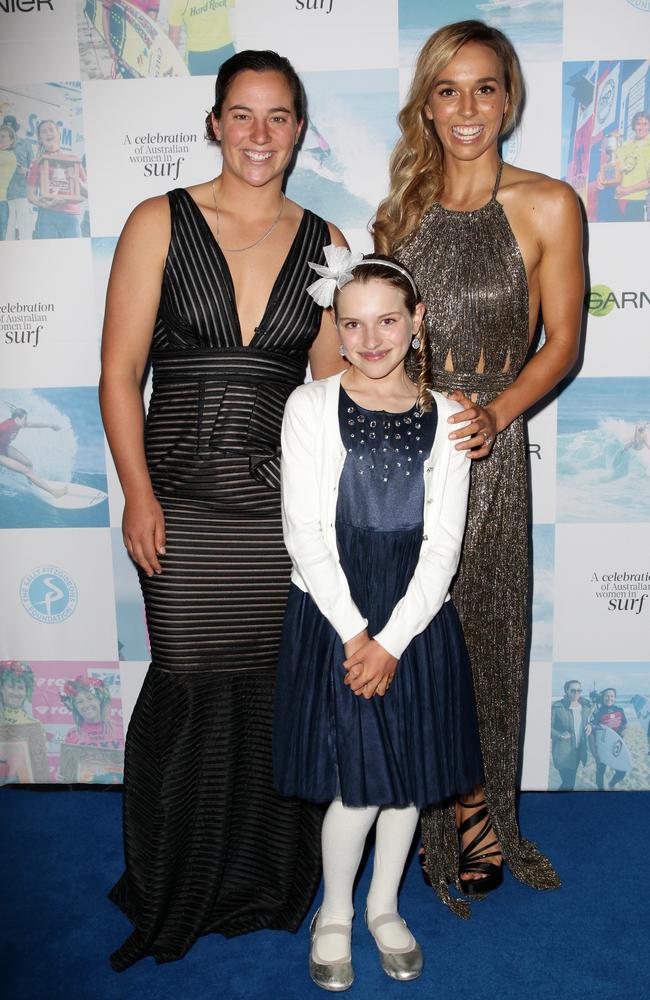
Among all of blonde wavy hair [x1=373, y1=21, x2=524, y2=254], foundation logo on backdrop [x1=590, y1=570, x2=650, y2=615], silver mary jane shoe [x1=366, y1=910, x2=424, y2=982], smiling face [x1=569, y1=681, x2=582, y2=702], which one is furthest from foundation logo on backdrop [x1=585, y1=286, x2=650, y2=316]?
silver mary jane shoe [x1=366, y1=910, x2=424, y2=982]

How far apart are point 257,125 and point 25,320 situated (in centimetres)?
102

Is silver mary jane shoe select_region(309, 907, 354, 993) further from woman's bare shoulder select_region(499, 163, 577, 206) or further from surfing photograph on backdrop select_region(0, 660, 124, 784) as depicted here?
woman's bare shoulder select_region(499, 163, 577, 206)

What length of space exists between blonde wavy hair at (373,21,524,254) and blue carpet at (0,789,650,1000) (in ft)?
5.35

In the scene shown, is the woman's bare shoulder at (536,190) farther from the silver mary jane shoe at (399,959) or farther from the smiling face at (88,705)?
the smiling face at (88,705)

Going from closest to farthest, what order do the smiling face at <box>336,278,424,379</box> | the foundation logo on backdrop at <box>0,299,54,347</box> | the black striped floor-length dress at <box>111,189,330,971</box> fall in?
the smiling face at <box>336,278,424,379</box> < the black striped floor-length dress at <box>111,189,330,971</box> < the foundation logo on backdrop at <box>0,299,54,347</box>

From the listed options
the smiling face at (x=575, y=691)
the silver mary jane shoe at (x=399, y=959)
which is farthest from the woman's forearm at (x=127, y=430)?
the smiling face at (x=575, y=691)

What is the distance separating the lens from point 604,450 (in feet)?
8.74

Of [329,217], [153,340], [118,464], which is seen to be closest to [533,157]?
[329,217]

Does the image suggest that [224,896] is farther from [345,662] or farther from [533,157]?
[533,157]

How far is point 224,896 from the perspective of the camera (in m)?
2.17

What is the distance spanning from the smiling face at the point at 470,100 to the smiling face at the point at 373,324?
51 cm

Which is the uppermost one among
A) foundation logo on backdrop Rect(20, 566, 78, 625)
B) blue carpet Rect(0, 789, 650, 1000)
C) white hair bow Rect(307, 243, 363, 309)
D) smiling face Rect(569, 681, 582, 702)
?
white hair bow Rect(307, 243, 363, 309)

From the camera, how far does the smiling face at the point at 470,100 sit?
6.63 feet

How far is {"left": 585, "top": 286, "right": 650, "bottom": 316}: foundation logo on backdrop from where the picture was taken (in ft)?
8.39
